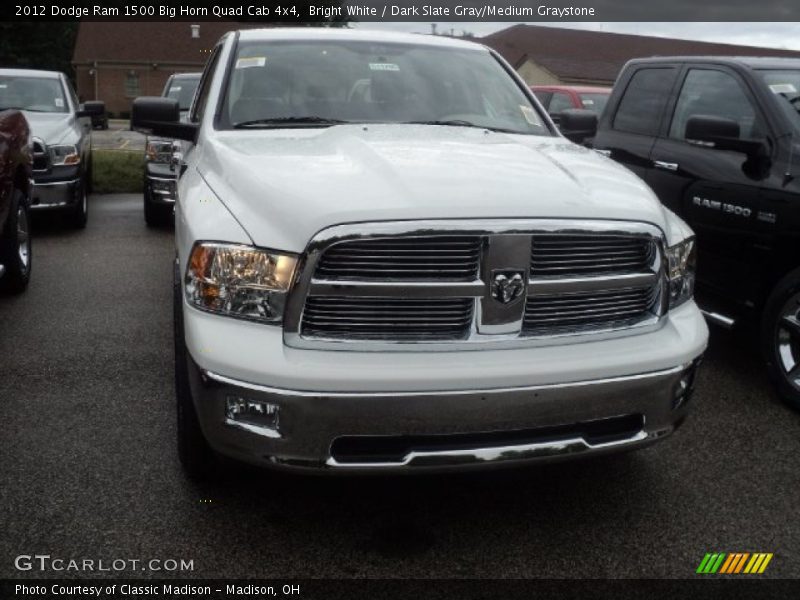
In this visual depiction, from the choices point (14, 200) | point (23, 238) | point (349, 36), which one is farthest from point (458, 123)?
point (23, 238)

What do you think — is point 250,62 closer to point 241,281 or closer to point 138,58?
point 241,281

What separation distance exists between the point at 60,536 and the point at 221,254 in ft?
3.74

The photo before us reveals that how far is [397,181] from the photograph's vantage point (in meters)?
2.95

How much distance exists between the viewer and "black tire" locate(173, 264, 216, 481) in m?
3.06

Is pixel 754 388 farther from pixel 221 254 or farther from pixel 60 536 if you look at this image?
pixel 60 536

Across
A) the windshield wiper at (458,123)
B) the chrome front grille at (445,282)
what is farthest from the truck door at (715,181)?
the chrome front grille at (445,282)

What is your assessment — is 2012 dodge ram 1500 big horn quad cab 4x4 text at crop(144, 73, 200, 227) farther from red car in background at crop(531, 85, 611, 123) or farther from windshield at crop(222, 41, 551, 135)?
red car in background at crop(531, 85, 611, 123)

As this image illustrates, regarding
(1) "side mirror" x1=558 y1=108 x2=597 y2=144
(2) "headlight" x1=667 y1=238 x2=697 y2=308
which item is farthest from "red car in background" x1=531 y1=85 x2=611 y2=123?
(2) "headlight" x1=667 y1=238 x2=697 y2=308

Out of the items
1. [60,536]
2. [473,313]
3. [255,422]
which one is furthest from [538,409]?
[60,536]

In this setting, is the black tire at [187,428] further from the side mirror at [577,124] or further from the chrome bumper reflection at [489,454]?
the side mirror at [577,124]

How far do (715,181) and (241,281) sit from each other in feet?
10.9

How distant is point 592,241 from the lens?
2.96 meters

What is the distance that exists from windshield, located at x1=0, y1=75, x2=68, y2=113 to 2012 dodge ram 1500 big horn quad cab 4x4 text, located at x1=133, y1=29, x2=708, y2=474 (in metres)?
8.17

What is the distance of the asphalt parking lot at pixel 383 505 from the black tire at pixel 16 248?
1.97 m
